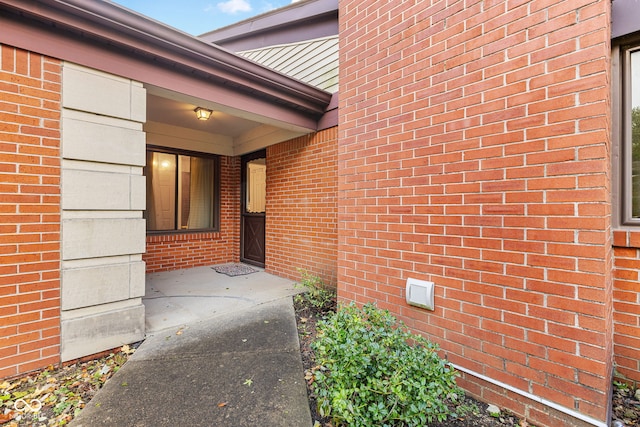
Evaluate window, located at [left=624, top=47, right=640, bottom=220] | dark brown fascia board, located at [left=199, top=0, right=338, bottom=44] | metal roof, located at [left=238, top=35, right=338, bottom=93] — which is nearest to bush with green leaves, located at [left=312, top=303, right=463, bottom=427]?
window, located at [left=624, top=47, right=640, bottom=220]

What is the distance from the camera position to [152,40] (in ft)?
8.75

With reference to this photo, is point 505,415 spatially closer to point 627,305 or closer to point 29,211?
point 627,305

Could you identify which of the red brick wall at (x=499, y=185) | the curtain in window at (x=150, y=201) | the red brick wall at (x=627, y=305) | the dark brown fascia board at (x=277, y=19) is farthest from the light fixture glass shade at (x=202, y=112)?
the red brick wall at (x=627, y=305)

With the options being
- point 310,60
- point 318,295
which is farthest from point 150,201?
point 310,60

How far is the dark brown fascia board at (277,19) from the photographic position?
5.13 metres

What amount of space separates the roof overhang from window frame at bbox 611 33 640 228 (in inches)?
130

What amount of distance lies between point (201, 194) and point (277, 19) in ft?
13.4

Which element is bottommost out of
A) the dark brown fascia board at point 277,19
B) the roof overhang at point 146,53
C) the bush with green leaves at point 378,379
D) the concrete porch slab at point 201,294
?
the concrete porch slab at point 201,294

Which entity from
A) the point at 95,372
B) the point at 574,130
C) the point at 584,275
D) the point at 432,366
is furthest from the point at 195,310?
the point at 574,130

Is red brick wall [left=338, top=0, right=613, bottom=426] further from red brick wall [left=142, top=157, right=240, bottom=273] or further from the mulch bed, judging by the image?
red brick wall [left=142, top=157, right=240, bottom=273]

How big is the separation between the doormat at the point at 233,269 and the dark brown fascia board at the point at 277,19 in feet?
16.6

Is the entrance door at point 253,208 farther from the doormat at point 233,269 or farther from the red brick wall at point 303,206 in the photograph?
the red brick wall at point 303,206

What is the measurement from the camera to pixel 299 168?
5.03 m

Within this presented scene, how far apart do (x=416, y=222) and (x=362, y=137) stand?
976mm
